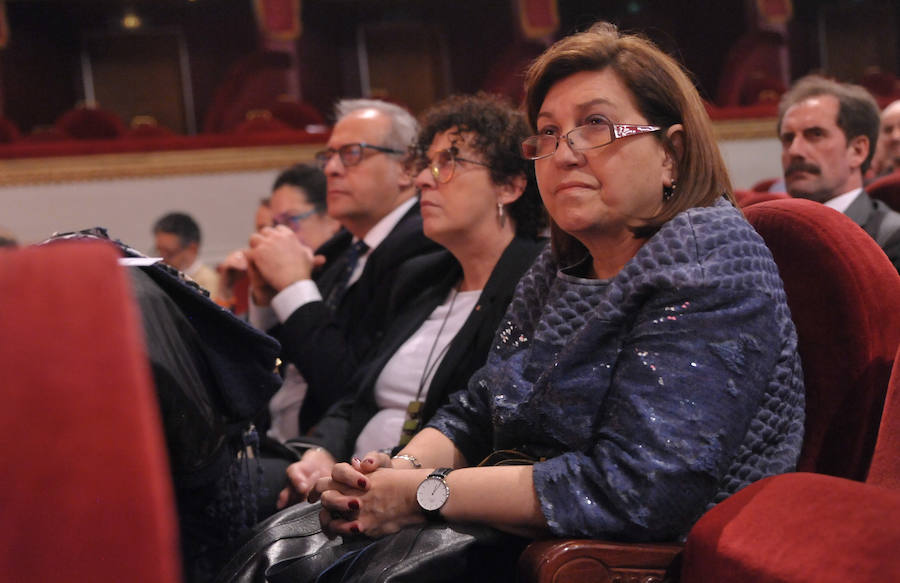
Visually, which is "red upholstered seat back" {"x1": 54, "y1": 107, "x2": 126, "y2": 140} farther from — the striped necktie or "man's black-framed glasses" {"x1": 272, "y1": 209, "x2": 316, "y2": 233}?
the striped necktie

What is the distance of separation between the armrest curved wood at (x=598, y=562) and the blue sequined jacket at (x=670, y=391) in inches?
0.9

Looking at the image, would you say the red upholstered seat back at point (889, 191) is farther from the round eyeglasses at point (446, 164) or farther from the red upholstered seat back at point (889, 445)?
the red upholstered seat back at point (889, 445)

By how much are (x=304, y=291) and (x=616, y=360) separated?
912 millimetres

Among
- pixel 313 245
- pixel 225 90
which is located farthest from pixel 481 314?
pixel 225 90

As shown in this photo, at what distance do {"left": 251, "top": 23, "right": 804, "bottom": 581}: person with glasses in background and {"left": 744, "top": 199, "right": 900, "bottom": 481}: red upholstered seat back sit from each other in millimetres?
41

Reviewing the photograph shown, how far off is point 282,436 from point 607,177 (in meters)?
1.13

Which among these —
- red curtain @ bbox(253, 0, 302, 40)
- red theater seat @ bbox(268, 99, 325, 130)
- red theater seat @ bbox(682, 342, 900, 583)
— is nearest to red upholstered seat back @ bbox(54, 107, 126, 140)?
red theater seat @ bbox(268, 99, 325, 130)

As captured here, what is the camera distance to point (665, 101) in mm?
1021

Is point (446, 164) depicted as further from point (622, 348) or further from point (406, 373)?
point (622, 348)

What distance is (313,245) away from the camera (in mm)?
2422

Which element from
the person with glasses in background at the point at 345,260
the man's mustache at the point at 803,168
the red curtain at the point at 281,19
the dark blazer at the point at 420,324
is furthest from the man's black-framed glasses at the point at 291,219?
the red curtain at the point at 281,19

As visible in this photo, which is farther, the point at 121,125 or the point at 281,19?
the point at 281,19

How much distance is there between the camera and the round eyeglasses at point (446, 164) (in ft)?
4.93

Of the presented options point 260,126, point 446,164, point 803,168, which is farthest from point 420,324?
point 260,126
